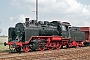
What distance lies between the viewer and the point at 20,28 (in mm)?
20906

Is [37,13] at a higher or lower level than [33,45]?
higher

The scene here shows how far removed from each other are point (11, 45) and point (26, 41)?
1594 mm

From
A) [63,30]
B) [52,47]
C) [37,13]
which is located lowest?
[52,47]

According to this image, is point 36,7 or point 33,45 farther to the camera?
point 36,7

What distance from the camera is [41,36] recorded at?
21828 millimetres

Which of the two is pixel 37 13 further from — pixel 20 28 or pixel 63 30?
pixel 20 28

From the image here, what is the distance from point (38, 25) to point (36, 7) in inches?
365

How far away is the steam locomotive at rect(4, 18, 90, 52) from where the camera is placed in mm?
20438

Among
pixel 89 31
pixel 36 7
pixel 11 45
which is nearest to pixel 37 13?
pixel 36 7

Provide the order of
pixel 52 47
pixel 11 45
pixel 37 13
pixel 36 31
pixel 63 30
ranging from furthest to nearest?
1. pixel 37 13
2. pixel 63 30
3. pixel 52 47
4. pixel 36 31
5. pixel 11 45

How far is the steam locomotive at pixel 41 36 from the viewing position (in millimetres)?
20438

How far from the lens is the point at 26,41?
66.5 feet

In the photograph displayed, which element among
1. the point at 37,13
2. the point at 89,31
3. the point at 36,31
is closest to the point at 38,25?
the point at 36,31

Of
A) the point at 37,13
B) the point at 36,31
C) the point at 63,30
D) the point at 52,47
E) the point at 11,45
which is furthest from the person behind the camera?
the point at 37,13
